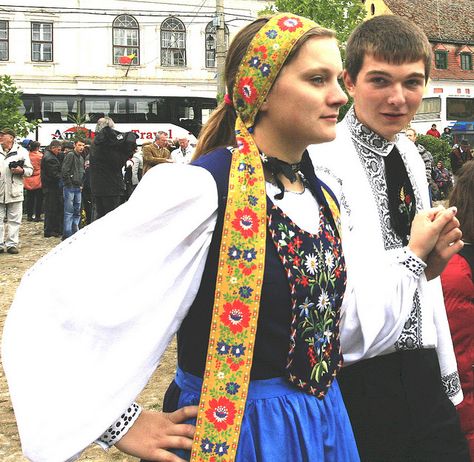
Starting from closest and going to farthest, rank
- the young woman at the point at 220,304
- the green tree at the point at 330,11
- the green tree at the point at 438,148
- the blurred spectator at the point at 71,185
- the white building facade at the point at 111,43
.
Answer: the young woman at the point at 220,304
the blurred spectator at the point at 71,185
the green tree at the point at 438,148
the green tree at the point at 330,11
the white building facade at the point at 111,43

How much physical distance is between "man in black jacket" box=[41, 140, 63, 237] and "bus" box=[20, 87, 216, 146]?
13023mm

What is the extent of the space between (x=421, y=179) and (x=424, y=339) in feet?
1.75

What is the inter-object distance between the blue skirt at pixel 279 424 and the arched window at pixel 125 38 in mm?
33887

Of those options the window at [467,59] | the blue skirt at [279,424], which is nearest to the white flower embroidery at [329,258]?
the blue skirt at [279,424]

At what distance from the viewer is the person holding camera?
33.4ft

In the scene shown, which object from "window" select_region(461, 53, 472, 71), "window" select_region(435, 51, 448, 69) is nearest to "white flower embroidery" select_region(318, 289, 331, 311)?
"window" select_region(435, 51, 448, 69)

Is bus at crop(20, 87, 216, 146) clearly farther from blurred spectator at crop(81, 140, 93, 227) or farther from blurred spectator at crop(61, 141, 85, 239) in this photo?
blurred spectator at crop(61, 141, 85, 239)

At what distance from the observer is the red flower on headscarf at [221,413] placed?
1.42 m

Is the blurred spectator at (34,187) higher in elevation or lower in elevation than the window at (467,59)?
lower

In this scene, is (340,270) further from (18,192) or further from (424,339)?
(18,192)

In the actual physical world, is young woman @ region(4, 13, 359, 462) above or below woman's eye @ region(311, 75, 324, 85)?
below

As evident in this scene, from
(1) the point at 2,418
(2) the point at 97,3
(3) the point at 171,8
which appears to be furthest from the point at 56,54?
(1) the point at 2,418

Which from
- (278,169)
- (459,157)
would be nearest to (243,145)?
(278,169)

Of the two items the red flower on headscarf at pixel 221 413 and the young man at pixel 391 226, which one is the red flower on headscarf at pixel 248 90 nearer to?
the young man at pixel 391 226
